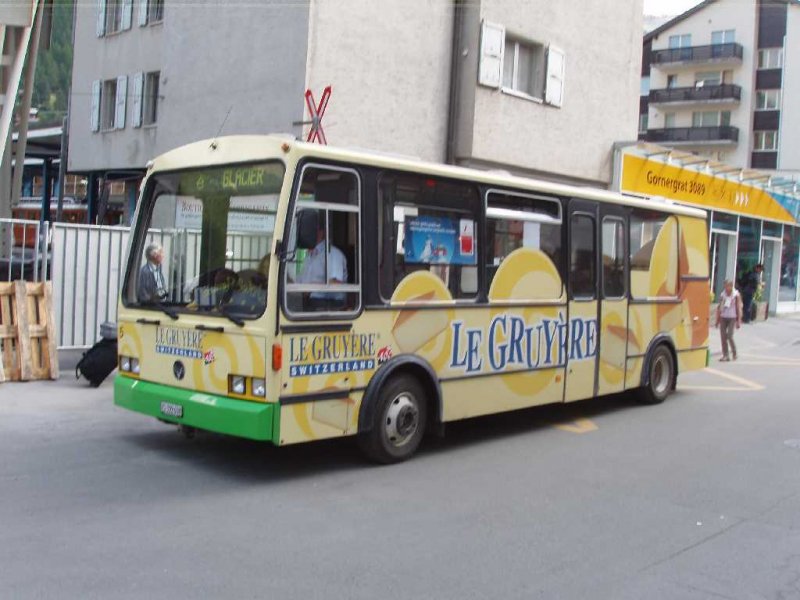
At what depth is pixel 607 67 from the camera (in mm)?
22469

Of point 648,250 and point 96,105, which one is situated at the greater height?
point 96,105

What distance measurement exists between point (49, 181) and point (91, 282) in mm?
23172

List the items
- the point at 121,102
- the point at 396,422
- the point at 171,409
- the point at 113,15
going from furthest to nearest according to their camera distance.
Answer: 1. the point at 113,15
2. the point at 121,102
3. the point at 396,422
4. the point at 171,409

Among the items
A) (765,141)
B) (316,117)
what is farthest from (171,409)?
(765,141)

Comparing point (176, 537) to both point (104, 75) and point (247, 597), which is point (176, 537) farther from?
point (104, 75)

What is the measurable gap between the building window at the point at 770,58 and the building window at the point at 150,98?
1643 inches

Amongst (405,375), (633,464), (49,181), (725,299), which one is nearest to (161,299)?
(405,375)

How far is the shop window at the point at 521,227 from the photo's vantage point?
28.8 feet

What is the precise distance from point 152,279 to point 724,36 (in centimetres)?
5411

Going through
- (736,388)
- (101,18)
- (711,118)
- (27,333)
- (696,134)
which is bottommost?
(736,388)

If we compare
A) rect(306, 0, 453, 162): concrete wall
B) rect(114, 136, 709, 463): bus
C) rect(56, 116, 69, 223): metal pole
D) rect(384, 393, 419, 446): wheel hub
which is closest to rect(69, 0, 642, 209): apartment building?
rect(306, 0, 453, 162): concrete wall

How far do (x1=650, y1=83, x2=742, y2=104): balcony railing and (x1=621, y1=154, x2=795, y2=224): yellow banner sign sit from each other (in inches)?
1008

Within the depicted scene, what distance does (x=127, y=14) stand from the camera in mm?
25047

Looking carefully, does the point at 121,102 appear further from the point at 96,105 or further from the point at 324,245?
the point at 324,245
